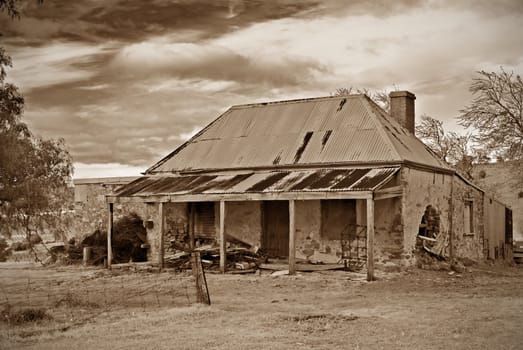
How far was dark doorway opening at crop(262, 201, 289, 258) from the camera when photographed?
19469 mm

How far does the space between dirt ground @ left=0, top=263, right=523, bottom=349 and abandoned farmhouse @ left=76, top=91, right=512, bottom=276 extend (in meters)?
1.56

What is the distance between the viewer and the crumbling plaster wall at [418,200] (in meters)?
17.4

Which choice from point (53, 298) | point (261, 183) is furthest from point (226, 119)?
point (53, 298)

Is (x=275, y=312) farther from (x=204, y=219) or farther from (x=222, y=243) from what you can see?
(x=204, y=219)

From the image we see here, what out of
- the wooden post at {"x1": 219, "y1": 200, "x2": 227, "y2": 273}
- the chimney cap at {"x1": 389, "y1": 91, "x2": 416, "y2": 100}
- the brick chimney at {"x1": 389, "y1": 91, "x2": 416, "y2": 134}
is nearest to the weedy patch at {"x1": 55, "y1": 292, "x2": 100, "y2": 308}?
the wooden post at {"x1": 219, "y1": 200, "x2": 227, "y2": 273}

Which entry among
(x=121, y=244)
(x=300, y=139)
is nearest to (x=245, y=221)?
(x=300, y=139)

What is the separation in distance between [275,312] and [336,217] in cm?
732

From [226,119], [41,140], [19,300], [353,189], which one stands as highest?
[226,119]

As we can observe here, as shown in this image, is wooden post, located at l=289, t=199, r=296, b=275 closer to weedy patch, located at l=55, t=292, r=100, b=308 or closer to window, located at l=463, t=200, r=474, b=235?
weedy patch, located at l=55, t=292, r=100, b=308

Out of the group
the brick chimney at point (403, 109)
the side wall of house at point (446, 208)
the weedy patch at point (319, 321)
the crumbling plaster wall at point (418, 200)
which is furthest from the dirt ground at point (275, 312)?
the brick chimney at point (403, 109)

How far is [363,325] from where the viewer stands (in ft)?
32.3

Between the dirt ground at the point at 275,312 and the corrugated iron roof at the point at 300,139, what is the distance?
3.65 meters

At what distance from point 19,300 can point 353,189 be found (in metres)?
7.82

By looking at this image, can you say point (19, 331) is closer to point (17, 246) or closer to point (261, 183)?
point (261, 183)
